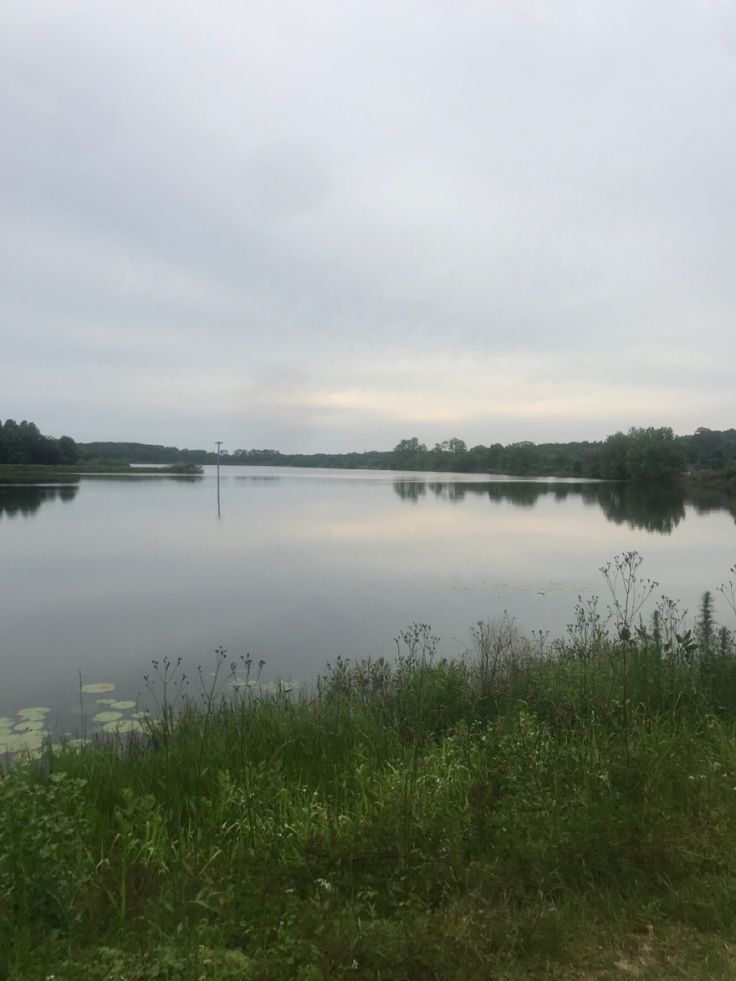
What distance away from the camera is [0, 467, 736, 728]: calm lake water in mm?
9711

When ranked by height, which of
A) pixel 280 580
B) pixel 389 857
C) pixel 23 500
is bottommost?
pixel 280 580

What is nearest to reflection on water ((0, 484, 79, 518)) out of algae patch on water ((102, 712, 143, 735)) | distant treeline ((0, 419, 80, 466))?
algae patch on water ((102, 712, 143, 735))

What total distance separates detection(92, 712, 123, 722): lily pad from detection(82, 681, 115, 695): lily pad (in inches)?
33.0

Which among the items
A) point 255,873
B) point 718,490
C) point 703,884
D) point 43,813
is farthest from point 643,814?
point 718,490

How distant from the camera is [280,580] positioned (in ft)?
51.2

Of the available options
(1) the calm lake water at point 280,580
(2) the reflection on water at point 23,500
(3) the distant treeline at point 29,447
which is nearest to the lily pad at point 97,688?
(1) the calm lake water at point 280,580

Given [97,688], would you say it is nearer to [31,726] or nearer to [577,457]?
[31,726]

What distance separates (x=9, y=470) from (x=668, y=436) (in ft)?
231

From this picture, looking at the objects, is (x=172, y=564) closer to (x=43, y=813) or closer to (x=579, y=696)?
(x=579, y=696)

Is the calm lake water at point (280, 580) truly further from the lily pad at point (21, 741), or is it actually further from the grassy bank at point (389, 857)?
the grassy bank at point (389, 857)

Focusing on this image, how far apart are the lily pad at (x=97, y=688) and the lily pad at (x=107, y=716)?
2.75 ft

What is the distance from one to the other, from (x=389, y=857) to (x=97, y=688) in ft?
19.9

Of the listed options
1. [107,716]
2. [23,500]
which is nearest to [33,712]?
[107,716]

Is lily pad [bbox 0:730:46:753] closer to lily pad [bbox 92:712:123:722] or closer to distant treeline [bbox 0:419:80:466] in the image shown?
lily pad [bbox 92:712:123:722]
